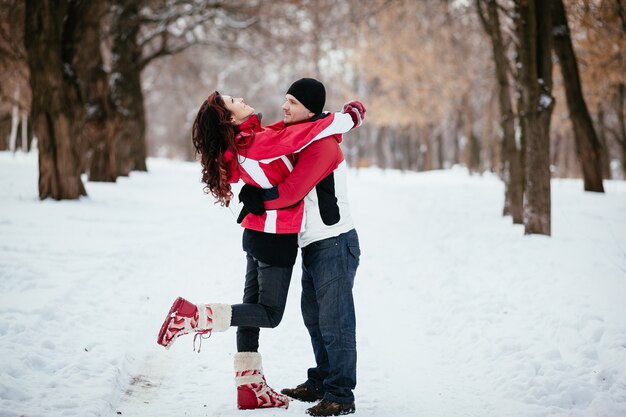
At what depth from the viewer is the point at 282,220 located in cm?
336

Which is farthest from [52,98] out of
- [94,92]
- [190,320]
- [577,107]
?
[577,107]

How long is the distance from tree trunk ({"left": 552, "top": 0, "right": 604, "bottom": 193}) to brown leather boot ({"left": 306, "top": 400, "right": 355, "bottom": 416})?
9197mm

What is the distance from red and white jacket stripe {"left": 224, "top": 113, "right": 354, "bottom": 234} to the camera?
3217 mm

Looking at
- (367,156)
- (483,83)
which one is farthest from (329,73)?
(367,156)

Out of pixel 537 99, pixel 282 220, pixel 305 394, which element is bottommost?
pixel 305 394

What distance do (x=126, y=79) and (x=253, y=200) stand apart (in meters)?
15.0

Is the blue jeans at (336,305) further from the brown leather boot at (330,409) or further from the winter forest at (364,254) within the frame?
the winter forest at (364,254)

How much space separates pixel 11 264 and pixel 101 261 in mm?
967

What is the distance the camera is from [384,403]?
12.5 ft

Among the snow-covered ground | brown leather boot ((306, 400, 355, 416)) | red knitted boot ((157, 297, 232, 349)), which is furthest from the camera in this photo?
the snow-covered ground

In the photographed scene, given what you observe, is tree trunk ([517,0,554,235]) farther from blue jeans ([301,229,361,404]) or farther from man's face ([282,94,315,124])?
man's face ([282,94,315,124])

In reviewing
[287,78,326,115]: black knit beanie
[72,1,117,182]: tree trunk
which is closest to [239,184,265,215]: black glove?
[287,78,326,115]: black knit beanie

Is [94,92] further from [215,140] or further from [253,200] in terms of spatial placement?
[253,200]

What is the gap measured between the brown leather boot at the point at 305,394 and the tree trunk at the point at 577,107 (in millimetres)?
9036
